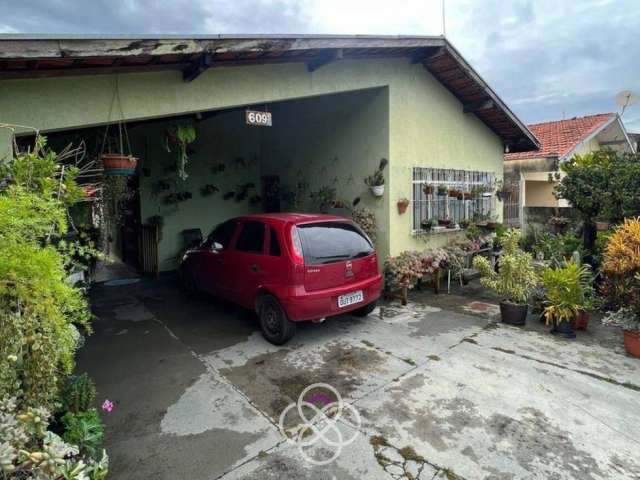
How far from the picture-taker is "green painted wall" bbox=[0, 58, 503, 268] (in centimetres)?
387

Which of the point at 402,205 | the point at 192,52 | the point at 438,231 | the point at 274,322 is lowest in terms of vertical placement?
the point at 274,322

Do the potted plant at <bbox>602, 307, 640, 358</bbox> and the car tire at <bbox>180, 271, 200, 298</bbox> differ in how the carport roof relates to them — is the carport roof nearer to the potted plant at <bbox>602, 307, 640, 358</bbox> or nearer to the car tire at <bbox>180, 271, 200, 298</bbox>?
the car tire at <bbox>180, 271, 200, 298</bbox>

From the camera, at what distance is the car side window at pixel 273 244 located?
4828mm

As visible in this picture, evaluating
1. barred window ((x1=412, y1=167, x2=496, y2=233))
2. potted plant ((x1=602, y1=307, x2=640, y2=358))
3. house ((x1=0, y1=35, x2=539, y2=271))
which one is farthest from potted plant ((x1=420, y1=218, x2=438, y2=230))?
potted plant ((x1=602, y1=307, x2=640, y2=358))

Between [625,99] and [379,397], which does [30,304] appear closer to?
[379,397]

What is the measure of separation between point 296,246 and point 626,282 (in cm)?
438

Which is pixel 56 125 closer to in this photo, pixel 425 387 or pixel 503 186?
pixel 425 387

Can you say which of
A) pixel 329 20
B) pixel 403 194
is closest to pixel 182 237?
pixel 403 194

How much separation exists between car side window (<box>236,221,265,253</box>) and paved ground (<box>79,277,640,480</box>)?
4.06 feet

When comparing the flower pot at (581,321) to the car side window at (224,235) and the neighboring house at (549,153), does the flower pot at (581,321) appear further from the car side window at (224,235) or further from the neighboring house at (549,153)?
the neighboring house at (549,153)

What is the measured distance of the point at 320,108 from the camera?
8.34 meters

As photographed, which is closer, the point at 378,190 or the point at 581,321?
the point at 581,321

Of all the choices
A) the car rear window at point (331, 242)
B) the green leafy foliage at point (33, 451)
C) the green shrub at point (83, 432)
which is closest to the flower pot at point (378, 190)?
the car rear window at point (331, 242)

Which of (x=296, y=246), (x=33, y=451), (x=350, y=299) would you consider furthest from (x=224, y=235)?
(x=33, y=451)
